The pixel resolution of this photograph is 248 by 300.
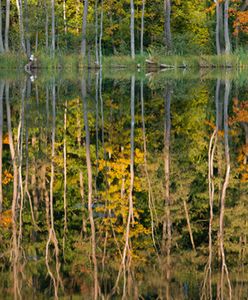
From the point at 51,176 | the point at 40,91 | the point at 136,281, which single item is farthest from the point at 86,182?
the point at 40,91

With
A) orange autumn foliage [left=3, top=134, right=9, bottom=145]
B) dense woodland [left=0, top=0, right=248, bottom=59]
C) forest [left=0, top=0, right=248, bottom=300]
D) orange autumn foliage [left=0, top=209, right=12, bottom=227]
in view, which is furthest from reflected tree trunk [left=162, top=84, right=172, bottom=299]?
dense woodland [left=0, top=0, right=248, bottom=59]

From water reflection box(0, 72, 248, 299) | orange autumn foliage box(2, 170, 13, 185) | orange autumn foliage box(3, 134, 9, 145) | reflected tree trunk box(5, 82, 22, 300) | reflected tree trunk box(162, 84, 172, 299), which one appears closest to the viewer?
reflected tree trunk box(5, 82, 22, 300)

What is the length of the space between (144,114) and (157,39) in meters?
36.3

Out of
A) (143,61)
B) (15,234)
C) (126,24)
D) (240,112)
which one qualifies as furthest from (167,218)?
(126,24)

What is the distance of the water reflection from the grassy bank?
23.6 metres

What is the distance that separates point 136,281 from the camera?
394cm

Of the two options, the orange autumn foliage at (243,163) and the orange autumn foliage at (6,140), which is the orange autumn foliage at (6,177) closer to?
the orange autumn foliage at (6,140)

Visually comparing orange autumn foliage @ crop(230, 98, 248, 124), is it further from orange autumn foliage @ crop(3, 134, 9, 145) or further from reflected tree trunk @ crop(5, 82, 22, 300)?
reflected tree trunk @ crop(5, 82, 22, 300)

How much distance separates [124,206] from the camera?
19.2 ft

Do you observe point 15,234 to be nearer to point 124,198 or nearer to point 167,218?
point 167,218

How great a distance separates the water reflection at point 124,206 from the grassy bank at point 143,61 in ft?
77.3

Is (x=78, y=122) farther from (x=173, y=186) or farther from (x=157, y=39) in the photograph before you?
(x=157, y=39)

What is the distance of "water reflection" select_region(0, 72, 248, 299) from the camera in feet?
13.1

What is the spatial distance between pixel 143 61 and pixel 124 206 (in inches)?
1276
